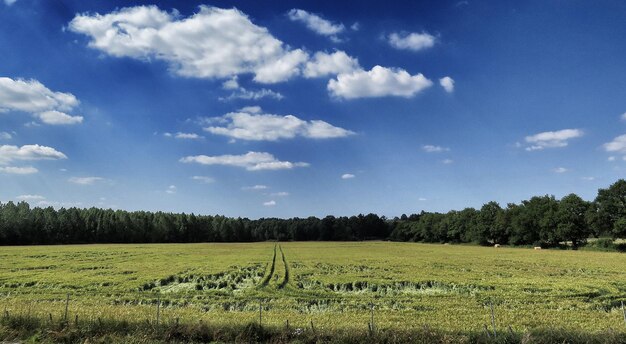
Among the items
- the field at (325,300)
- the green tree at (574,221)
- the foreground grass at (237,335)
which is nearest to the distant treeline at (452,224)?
the green tree at (574,221)

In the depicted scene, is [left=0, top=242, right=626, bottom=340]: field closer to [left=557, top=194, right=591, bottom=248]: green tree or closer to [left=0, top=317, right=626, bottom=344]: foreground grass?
[left=0, top=317, right=626, bottom=344]: foreground grass

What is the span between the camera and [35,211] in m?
153

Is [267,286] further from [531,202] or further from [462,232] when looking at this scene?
[462,232]

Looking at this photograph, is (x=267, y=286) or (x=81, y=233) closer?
(x=267, y=286)

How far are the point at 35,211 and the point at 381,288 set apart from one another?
517 ft

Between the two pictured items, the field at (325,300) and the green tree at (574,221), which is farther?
the green tree at (574,221)

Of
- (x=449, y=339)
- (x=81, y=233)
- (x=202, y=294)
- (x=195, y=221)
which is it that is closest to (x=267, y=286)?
(x=202, y=294)

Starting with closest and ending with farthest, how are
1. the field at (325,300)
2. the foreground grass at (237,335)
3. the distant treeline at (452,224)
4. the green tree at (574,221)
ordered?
the foreground grass at (237,335)
the field at (325,300)
the distant treeline at (452,224)
the green tree at (574,221)

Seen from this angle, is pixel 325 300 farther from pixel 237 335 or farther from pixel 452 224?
pixel 452 224

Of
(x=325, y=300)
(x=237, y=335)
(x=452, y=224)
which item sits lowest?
(x=325, y=300)

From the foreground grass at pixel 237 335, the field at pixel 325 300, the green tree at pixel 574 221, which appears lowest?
the field at pixel 325 300

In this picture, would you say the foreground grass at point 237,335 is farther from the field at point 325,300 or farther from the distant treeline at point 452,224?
the distant treeline at point 452,224

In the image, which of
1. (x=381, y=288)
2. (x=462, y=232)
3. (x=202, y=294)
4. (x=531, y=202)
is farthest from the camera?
(x=462, y=232)

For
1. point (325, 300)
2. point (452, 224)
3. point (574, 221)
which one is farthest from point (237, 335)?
point (452, 224)
